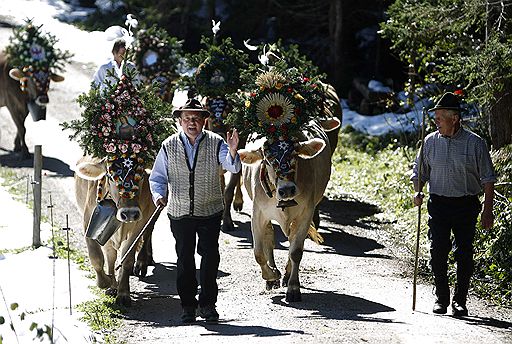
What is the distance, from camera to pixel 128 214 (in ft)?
36.9

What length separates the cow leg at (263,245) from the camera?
465 inches

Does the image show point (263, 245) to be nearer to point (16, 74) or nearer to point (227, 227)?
point (227, 227)

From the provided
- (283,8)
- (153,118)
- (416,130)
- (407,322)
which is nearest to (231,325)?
(407,322)

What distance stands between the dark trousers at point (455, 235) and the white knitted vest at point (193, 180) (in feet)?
7.23

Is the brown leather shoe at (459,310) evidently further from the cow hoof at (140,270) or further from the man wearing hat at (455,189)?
the cow hoof at (140,270)

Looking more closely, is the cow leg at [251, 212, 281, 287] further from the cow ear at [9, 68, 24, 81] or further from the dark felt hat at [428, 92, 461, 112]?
the cow ear at [9, 68, 24, 81]

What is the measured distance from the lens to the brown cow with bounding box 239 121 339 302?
11.4 metres

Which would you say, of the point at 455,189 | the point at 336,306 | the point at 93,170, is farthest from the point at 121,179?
the point at 455,189

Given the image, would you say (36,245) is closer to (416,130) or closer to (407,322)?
(407,322)

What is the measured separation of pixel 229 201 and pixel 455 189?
5836mm

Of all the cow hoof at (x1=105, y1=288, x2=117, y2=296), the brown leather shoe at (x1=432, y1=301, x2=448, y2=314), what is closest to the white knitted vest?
the cow hoof at (x1=105, y1=288, x2=117, y2=296)

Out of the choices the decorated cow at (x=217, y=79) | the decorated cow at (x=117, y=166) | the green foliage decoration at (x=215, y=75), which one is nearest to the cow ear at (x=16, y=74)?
the decorated cow at (x=217, y=79)

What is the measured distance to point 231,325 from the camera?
10109 millimetres

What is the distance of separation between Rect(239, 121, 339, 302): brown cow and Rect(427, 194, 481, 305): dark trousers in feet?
5.02
